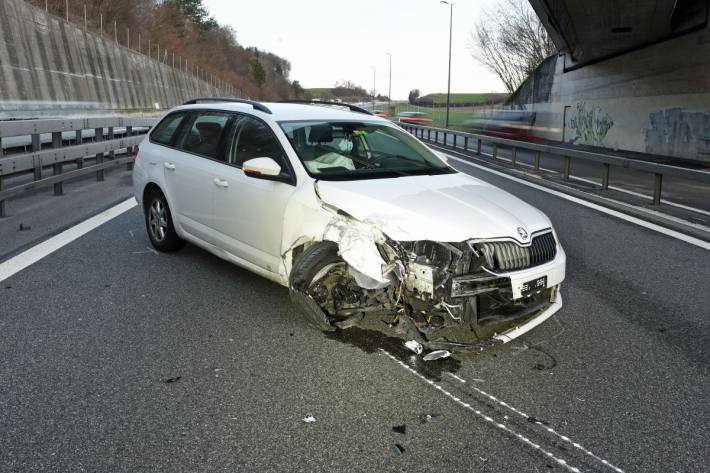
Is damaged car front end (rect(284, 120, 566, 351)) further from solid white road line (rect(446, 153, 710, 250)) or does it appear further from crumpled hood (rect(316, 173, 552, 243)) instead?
solid white road line (rect(446, 153, 710, 250))

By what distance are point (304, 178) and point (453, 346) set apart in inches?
67.0

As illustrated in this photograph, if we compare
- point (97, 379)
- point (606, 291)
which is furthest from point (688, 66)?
point (97, 379)

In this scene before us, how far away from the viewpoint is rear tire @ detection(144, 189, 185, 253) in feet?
22.4

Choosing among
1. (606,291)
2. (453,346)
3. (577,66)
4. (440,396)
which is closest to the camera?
(440,396)

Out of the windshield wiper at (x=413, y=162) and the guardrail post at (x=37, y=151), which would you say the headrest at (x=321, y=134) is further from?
the guardrail post at (x=37, y=151)

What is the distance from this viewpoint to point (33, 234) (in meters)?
7.89

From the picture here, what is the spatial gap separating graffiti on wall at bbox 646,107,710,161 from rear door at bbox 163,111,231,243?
1998 cm

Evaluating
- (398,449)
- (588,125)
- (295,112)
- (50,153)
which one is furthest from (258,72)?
(398,449)

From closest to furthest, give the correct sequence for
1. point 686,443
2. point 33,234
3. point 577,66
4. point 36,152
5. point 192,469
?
point 192,469, point 686,443, point 33,234, point 36,152, point 577,66

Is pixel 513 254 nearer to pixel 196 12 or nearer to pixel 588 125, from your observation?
pixel 588 125

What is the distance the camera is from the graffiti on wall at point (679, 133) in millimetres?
22578

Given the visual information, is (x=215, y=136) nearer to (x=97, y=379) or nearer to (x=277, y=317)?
(x=277, y=317)

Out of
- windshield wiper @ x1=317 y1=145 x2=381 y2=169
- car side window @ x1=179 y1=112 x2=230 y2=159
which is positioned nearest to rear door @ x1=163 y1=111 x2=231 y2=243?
car side window @ x1=179 y1=112 x2=230 y2=159

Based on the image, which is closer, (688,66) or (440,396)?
(440,396)
